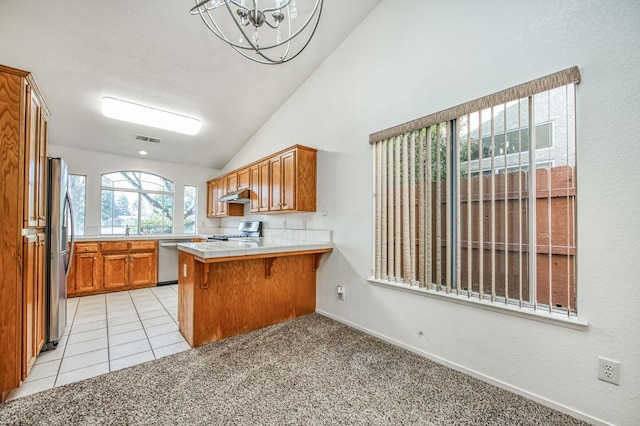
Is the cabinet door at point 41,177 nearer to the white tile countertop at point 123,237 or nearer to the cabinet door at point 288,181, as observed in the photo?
the cabinet door at point 288,181

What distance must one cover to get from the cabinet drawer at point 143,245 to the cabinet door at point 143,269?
0.09 m

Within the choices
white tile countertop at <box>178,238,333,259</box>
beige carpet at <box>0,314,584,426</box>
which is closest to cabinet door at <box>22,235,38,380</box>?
beige carpet at <box>0,314,584,426</box>

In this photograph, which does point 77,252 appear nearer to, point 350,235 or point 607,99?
point 350,235

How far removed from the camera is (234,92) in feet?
12.5

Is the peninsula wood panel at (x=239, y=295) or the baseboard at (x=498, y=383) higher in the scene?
the peninsula wood panel at (x=239, y=295)

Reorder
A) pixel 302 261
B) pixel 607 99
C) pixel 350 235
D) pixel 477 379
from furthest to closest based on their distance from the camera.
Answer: pixel 302 261 < pixel 350 235 < pixel 477 379 < pixel 607 99

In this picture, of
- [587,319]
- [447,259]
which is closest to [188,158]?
[447,259]

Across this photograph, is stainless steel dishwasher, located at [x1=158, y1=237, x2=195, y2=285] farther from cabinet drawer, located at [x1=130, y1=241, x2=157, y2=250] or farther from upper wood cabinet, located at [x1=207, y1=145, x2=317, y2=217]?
upper wood cabinet, located at [x1=207, y1=145, x2=317, y2=217]

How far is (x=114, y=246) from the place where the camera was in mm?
4598

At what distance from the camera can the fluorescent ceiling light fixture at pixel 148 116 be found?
368 cm

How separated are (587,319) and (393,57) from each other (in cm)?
257

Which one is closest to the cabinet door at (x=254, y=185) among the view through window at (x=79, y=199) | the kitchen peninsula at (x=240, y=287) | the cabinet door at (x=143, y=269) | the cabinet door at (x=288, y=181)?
the cabinet door at (x=288, y=181)

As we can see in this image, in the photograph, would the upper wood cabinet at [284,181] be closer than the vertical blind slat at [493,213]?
No

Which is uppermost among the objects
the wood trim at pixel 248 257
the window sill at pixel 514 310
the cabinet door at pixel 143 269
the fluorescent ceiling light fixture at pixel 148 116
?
the fluorescent ceiling light fixture at pixel 148 116
